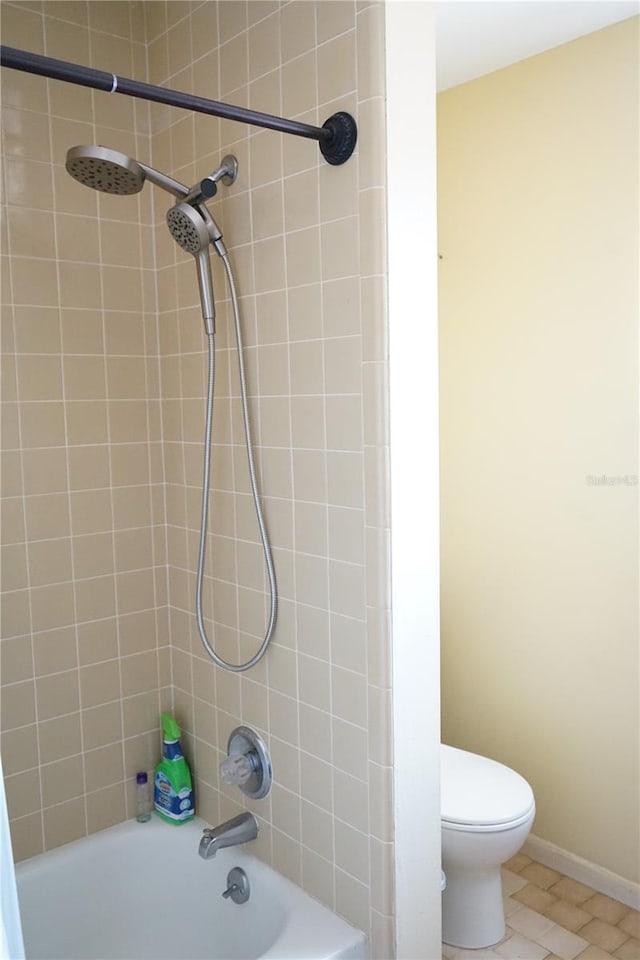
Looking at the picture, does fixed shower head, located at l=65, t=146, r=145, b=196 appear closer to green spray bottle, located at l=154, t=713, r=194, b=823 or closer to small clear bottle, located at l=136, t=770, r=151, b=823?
green spray bottle, located at l=154, t=713, r=194, b=823

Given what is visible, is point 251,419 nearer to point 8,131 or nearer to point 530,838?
point 8,131

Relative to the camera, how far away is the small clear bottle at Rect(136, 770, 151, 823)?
2023 millimetres

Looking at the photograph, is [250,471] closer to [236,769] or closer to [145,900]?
[236,769]

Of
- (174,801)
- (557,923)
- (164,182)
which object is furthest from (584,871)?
(164,182)

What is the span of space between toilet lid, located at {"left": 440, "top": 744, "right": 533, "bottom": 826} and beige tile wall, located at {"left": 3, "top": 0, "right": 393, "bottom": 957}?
2.11ft

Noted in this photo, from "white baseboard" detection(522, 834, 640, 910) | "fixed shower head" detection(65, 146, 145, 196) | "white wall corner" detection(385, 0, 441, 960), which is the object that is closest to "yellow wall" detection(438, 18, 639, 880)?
"white baseboard" detection(522, 834, 640, 910)

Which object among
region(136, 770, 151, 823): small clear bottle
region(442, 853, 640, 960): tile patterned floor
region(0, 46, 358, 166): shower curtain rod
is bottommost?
region(442, 853, 640, 960): tile patterned floor

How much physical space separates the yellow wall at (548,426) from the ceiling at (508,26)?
0.16ft

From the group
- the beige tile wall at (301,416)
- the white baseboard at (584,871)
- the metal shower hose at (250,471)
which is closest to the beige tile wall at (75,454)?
the beige tile wall at (301,416)

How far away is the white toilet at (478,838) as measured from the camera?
7.01 ft

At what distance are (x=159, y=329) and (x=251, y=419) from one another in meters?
0.45

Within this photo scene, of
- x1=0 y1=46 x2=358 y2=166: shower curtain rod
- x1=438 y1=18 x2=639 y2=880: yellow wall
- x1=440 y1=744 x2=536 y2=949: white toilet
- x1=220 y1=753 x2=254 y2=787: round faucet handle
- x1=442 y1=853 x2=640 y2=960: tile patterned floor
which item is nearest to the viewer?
x1=0 y1=46 x2=358 y2=166: shower curtain rod

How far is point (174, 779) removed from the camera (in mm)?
1993

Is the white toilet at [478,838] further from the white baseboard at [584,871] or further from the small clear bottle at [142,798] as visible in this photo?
the small clear bottle at [142,798]
